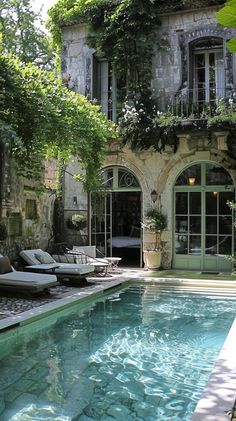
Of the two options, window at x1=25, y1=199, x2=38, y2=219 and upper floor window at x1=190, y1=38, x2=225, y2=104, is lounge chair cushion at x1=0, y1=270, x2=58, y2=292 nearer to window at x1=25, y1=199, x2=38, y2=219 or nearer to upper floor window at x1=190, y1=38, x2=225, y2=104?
window at x1=25, y1=199, x2=38, y2=219

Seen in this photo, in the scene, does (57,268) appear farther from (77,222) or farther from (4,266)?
(77,222)

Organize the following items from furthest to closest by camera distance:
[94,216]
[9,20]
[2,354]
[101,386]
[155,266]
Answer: [9,20], [94,216], [155,266], [2,354], [101,386]

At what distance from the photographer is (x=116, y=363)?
5.66m

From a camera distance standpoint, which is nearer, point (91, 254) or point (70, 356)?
point (70, 356)

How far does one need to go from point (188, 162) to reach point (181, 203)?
3.91ft

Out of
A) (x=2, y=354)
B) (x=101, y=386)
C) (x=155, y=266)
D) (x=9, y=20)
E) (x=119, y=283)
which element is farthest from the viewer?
(x=9, y=20)

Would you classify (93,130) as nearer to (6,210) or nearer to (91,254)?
(6,210)

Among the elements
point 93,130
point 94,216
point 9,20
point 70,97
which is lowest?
point 94,216

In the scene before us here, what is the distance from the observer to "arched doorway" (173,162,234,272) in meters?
13.1

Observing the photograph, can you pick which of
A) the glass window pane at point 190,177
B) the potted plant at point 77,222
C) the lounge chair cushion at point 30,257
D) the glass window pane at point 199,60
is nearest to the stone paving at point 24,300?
the lounge chair cushion at point 30,257

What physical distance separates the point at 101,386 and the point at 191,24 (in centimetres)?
1131

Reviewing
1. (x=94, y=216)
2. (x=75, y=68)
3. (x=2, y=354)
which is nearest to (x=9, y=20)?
(x=75, y=68)

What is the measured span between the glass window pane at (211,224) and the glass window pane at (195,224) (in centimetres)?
23

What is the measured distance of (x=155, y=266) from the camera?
13.2 metres
